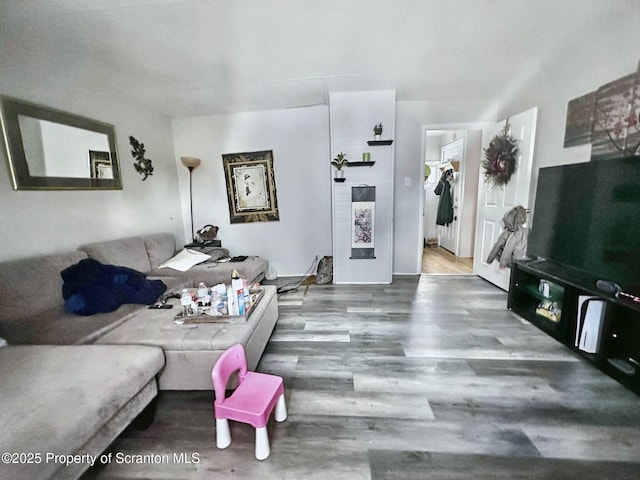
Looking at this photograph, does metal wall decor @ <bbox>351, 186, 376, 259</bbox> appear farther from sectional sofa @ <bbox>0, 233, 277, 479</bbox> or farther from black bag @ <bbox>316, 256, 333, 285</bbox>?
sectional sofa @ <bbox>0, 233, 277, 479</bbox>

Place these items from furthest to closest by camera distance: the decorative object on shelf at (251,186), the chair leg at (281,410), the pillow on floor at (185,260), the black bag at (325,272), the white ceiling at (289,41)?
the decorative object on shelf at (251,186) < the black bag at (325,272) < the pillow on floor at (185,260) < the white ceiling at (289,41) < the chair leg at (281,410)

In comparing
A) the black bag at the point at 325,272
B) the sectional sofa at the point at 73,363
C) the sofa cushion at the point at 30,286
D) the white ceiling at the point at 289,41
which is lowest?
the black bag at the point at 325,272

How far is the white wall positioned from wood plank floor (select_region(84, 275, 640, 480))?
173 centimetres

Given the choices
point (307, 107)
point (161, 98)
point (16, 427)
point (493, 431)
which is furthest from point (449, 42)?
point (16, 427)

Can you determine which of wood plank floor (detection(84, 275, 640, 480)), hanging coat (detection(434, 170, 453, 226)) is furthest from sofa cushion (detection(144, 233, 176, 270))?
hanging coat (detection(434, 170, 453, 226))

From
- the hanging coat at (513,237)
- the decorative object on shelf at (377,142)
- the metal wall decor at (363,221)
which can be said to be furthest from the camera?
the metal wall decor at (363,221)

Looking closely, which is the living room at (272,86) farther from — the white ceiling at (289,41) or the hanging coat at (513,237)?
the hanging coat at (513,237)

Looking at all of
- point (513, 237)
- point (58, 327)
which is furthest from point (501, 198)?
point (58, 327)

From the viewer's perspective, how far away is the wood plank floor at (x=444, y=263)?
3.87 m

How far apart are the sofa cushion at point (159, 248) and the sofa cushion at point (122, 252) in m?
0.05

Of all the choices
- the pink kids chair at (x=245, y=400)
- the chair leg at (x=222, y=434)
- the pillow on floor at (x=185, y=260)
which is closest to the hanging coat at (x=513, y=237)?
the pink kids chair at (x=245, y=400)

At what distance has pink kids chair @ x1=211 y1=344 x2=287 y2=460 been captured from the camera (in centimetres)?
114

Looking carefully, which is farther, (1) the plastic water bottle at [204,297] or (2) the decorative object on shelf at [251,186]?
(2) the decorative object on shelf at [251,186]

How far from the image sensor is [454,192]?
4711 millimetres
